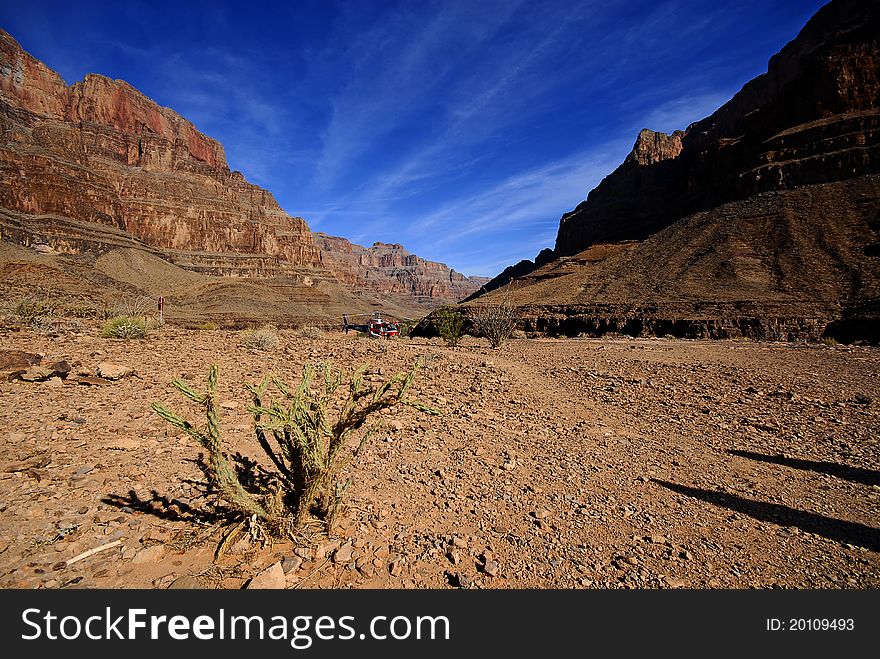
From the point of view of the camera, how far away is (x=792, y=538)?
301 centimetres

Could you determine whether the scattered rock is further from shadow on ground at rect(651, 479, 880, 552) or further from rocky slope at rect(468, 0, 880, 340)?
rocky slope at rect(468, 0, 880, 340)

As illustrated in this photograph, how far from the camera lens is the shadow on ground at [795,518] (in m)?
3.05

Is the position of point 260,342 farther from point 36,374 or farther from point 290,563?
point 290,563

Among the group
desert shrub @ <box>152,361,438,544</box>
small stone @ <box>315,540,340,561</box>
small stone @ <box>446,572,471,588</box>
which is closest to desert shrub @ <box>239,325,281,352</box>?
desert shrub @ <box>152,361,438,544</box>

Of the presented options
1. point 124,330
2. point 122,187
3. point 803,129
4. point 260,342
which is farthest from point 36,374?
point 122,187

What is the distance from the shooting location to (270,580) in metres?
2.11

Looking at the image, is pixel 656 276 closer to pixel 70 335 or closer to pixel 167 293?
pixel 70 335

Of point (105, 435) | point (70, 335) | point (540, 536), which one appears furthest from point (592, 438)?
point (70, 335)

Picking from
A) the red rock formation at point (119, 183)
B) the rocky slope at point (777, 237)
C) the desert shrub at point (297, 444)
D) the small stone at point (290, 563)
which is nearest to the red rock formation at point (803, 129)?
the rocky slope at point (777, 237)

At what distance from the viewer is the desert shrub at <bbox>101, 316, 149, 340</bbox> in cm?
806

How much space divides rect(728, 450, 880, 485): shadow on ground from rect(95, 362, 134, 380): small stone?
8743 millimetres

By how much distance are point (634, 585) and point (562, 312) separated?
106 feet

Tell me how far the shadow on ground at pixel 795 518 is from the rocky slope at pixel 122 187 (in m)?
85.3

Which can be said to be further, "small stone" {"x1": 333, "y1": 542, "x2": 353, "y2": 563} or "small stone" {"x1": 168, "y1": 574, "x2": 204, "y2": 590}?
"small stone" {"x1": 333, "y1": 542, "x2": 353, "y2": 563}
